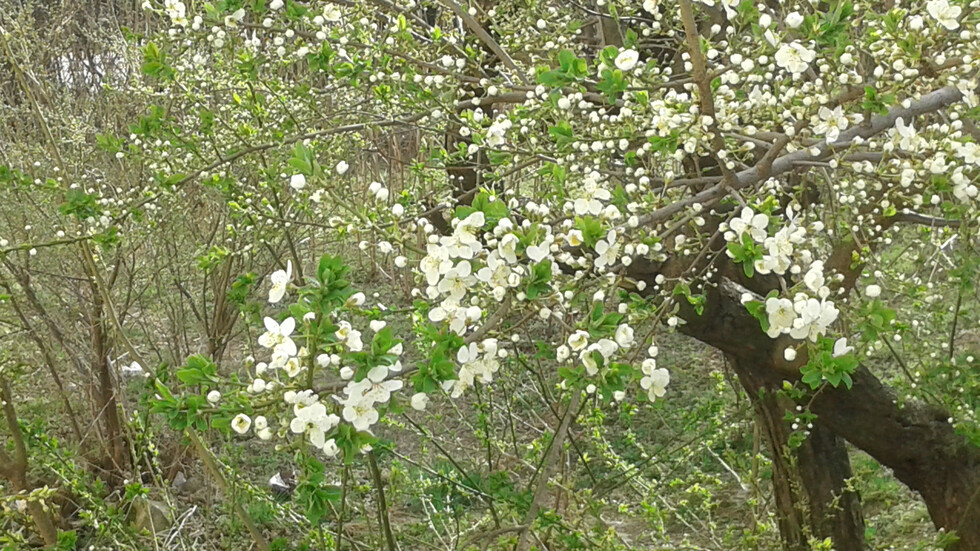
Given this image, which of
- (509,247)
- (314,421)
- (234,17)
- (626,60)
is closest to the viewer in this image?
(314,421)

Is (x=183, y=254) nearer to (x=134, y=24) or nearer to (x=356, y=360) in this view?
(x=134, y=24)

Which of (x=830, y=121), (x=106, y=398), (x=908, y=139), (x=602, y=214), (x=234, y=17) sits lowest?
(x=602, y=214)

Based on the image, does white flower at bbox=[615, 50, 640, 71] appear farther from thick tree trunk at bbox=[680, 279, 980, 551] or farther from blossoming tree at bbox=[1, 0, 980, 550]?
thick tree trunk at bbox=[680, 279, 980, 551]

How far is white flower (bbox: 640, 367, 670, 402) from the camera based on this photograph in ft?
5.04

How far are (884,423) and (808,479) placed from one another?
46 cm

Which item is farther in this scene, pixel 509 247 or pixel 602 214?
pixel 602 214

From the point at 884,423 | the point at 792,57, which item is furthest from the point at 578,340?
the point at 884,423

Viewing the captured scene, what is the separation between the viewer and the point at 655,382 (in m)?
1.56

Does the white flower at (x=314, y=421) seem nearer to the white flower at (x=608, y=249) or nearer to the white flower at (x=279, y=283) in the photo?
the white flower at (x=279, y=283)

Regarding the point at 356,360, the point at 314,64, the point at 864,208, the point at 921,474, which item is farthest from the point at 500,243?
the point at 921,474

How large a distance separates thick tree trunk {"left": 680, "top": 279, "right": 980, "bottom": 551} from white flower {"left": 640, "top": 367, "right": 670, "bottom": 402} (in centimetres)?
154

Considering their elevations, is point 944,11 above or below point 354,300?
above

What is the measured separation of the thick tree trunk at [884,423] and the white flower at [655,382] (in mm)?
1543

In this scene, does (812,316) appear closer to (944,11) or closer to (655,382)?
(655,382)
